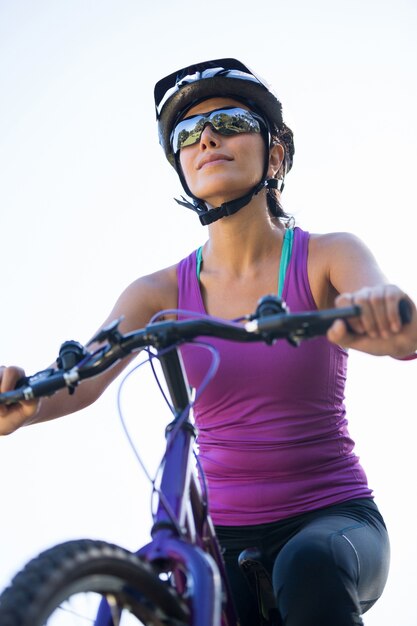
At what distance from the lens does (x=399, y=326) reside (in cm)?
216

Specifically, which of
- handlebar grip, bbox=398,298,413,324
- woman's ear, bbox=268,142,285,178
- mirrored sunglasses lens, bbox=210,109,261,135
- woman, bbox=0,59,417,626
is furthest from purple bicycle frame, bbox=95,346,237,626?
woman's ear, bbox=268,142,285,178

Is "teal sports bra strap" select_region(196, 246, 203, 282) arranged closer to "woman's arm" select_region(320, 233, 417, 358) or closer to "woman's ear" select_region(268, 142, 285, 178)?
"woman's ear" select_region(268, 142, 285, 178)

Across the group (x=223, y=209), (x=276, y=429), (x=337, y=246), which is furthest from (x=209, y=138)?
(x=276, y=429)

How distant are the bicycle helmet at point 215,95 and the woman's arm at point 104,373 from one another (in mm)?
406

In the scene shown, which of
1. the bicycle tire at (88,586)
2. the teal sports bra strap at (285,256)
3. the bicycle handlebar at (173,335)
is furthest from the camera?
the teal sports bra strap at (285,256)

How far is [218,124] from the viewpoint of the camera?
3920 millimetres

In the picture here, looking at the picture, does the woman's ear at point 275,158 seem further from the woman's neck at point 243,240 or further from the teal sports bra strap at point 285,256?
the teal sports bra strap at point 285,256

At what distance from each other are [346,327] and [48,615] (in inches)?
38.9

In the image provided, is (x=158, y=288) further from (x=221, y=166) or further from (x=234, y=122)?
(x=234, y=122)

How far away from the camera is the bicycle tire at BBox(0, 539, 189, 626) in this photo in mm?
1716

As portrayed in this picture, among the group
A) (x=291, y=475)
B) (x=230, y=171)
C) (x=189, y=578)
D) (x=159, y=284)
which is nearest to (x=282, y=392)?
(x=291, y=475)

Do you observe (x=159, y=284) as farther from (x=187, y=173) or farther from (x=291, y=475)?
(x=291, y=475)

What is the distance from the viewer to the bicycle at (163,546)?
180 cm

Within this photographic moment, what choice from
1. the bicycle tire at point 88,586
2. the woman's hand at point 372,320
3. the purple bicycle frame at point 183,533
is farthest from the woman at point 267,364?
the bicycle tire at point 88,586
